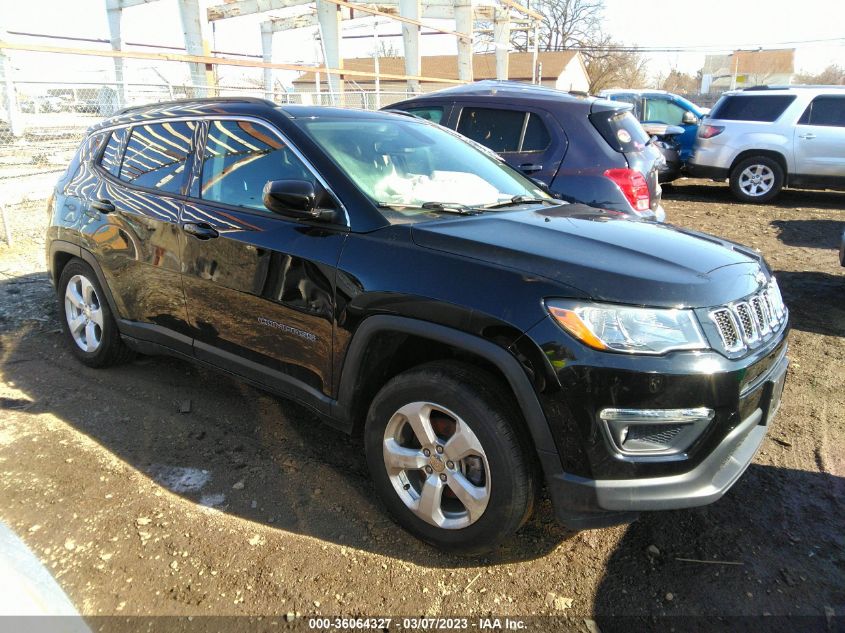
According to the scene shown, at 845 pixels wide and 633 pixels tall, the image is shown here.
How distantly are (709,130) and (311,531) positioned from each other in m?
11.4

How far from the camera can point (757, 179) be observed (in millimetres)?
11477

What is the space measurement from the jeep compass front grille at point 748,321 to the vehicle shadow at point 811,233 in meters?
6.14

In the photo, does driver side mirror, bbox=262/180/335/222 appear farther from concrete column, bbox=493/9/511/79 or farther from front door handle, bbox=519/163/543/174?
concrete column, bbox=493/9/511/79

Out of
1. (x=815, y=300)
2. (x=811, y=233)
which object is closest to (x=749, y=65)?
(x=811, y=233)

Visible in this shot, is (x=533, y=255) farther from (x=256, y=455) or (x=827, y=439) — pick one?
(x=827, y=439)

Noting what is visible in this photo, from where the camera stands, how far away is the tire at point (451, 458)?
2342mm

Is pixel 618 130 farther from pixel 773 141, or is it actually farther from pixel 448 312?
pixel 773 141

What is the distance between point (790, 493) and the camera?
3.09 meters

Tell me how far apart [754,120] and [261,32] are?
2040 centimetres

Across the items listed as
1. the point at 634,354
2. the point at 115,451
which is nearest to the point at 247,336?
the point at 115,451

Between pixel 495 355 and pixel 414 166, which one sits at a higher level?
pixel 414 166

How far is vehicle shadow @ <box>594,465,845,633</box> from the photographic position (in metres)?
2.35

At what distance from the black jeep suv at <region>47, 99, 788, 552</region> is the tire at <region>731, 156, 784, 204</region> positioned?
31.0 feet

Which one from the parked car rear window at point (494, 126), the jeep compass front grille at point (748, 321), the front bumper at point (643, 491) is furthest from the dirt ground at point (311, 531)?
the parked car rear window at point (494, 126)
